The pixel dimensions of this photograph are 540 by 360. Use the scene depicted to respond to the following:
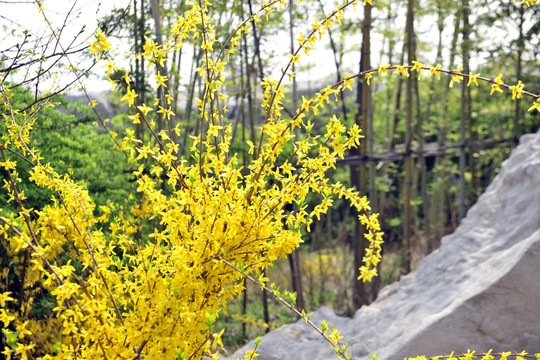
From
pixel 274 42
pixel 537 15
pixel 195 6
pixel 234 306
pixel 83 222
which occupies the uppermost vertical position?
pixel 537 15

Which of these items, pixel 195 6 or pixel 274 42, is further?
pixel 274 42

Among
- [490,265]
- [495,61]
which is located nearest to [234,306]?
[490,265]

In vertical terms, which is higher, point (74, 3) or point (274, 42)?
point (274, 42)

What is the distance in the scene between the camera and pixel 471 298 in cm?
288

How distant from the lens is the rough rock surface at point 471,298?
282 centimetres

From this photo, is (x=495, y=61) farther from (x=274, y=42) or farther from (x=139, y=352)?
(x=139, y=352)

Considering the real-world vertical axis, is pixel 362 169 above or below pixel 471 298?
above

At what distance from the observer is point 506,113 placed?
19.1ft

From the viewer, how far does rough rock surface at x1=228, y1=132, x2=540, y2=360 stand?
2824mm

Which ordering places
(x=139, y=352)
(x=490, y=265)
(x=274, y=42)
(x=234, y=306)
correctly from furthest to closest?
(x=234, y=306) < (x=274, y=42) < (x=490, y=265) < (x=139, y=352)

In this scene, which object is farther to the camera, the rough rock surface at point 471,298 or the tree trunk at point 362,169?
the tree trunk at point 362,169

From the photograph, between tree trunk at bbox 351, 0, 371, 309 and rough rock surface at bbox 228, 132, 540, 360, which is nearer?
rough rock surface at bbox 228, 132, 540, 360

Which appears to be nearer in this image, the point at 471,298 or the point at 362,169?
the point at 471,298

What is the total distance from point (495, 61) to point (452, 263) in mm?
2542
